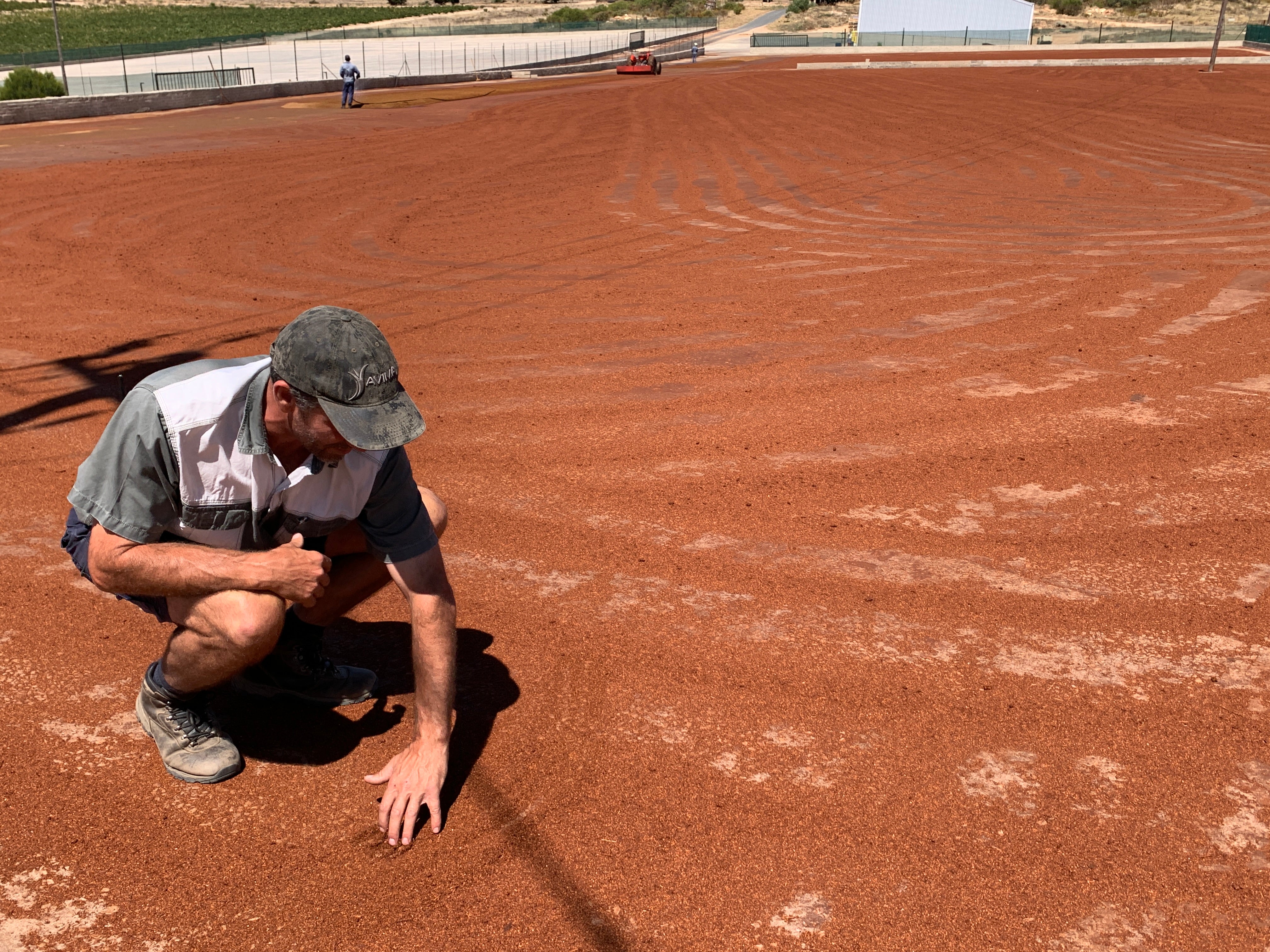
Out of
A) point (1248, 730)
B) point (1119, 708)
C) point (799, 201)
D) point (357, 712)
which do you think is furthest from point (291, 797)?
point (799, 201)

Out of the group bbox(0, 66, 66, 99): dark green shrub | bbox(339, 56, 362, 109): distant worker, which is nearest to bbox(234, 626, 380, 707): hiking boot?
bbox(339, 56, 362, 109): distant worker

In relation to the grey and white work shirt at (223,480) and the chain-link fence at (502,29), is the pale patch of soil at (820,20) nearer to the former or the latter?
the chain-link fence at (502,29)

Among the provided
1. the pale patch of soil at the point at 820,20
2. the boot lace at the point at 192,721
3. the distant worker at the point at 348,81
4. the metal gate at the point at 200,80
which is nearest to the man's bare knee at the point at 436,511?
the boot lace at the point at 192,721

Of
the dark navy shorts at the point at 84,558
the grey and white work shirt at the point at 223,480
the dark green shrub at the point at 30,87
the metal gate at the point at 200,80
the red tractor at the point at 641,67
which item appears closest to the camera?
the grey and white work shirt at the point at 223,480

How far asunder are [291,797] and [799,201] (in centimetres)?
1215

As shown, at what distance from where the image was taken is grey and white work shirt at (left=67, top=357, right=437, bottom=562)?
3.04 metres

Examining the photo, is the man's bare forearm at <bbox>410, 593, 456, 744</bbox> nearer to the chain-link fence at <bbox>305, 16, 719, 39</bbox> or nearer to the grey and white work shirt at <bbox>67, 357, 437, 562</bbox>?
the grey and white work shirt at <bbox>67, 357, 437, 562</bbox>

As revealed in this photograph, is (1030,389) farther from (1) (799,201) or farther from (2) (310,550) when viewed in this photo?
(1) (799,201)

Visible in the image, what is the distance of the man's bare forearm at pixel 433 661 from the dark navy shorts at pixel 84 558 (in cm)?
76

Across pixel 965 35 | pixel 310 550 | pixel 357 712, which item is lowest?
pixel 357 712

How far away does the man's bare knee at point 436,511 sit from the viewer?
376cm

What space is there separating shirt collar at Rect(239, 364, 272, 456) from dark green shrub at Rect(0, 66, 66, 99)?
33.2 m

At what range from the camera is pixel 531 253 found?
11406mm

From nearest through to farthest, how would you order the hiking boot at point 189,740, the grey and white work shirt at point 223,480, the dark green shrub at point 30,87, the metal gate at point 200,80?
the grey and white work shirt at point 223,480 → the hiking boot at point 189,740 → the dark green shrub at point 30,87 → the metal gate at point 200,80
